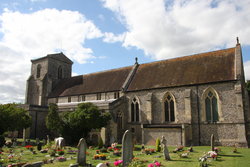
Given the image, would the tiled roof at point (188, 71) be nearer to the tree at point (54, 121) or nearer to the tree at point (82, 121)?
the tree at point (82, 121)

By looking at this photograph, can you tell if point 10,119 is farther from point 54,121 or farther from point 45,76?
point 45,76

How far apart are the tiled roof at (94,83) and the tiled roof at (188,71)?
2787 millimetres

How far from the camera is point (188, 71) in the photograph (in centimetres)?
2773

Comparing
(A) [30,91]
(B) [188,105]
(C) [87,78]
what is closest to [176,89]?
(B) [188,105]

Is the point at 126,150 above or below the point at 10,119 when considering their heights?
below

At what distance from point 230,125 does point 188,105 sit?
15.7 ft

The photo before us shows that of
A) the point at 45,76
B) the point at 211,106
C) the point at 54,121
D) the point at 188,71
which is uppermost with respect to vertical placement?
the point at 45,76

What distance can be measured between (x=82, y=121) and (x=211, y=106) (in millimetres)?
14815

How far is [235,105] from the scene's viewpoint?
2273 cm

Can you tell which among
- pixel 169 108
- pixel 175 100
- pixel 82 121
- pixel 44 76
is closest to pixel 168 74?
pixel 175 100

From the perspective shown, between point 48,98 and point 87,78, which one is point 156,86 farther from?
point 48,98

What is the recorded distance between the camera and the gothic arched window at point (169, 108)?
26.7m

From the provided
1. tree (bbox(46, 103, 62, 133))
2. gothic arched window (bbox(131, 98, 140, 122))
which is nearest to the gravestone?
tree (bbox(46, 103, 62, 133))

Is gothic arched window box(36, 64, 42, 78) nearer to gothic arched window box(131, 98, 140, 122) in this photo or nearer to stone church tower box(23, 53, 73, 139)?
stone church tower box(23, 53, 73, 139)
